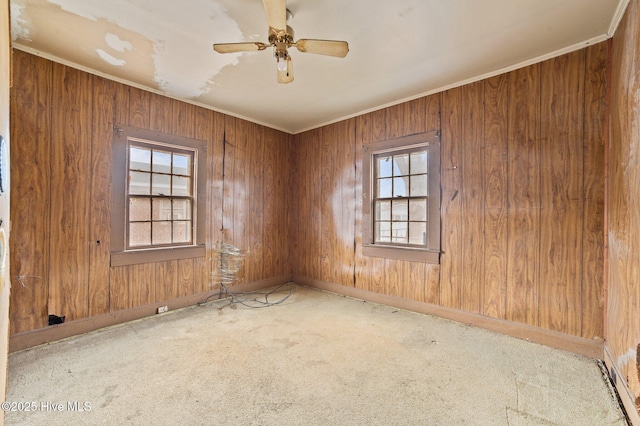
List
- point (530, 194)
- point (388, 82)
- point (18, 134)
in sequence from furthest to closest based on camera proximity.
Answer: point (388, 82) → point (530, 194) → point (18, 134)

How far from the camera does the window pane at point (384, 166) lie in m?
3.83

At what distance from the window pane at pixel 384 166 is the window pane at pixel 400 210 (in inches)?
16.1

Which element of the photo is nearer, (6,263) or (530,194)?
(6,263)

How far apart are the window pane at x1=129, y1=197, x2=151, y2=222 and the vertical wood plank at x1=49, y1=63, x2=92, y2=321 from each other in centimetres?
41

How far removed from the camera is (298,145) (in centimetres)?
488

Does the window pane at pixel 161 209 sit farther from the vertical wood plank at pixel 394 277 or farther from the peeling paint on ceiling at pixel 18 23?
the vertical wood plank at pixel 394 277

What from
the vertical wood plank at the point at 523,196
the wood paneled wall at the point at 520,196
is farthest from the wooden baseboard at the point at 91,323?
the vertical wood plank at the point at 523,196

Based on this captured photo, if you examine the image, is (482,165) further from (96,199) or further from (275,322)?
(96,199)

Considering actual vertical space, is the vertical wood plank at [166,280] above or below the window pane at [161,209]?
below

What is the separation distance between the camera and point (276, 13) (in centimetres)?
178

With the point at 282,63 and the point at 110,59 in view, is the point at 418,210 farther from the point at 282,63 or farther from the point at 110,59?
the point at 110,59

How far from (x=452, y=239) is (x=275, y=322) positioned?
2189 mm

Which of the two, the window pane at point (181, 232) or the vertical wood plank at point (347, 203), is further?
the vertical wood plank at point (347, 203)

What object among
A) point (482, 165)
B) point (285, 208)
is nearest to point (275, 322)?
point (285, 208)
